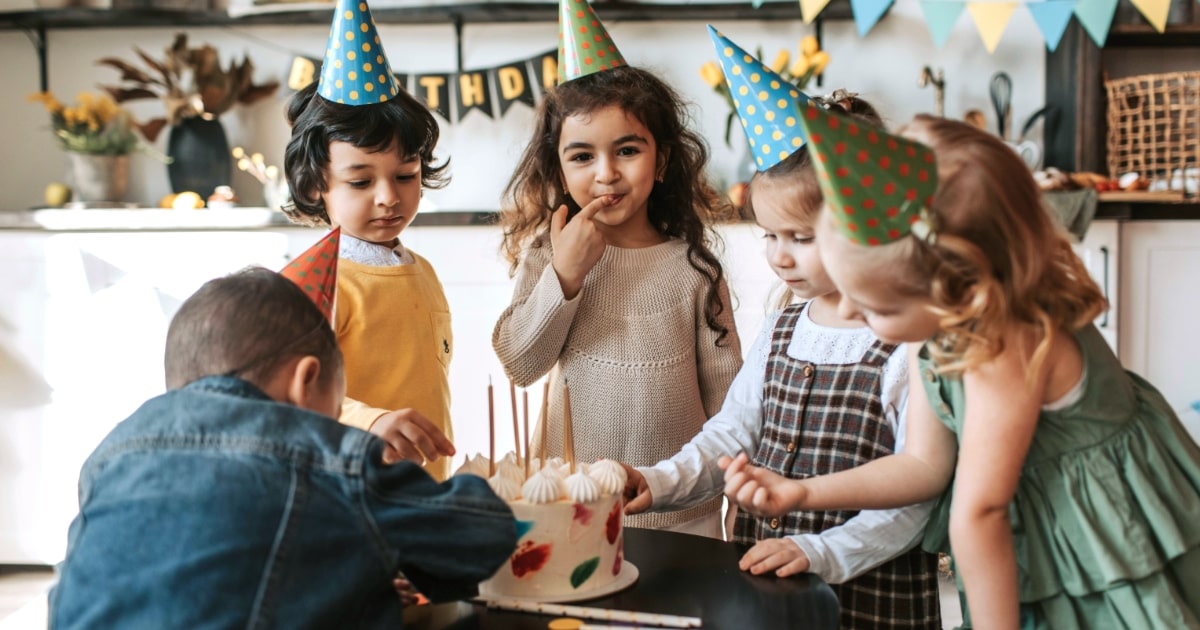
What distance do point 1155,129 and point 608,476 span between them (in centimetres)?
258

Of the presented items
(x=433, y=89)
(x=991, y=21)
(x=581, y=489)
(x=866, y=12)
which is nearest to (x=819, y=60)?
(x=866, y=12)

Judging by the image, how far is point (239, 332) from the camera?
0.88 metres

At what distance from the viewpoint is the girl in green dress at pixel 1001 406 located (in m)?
0.84

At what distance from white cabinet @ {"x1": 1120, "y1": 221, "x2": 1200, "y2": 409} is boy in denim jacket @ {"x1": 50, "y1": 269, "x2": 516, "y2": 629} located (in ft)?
7.92

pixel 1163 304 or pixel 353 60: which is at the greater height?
pixel 353 60

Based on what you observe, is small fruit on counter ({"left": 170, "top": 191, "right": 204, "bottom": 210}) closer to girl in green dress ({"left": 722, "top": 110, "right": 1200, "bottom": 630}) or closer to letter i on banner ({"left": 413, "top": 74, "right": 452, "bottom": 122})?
letter i on banner ({"left": 413, "top": 74, "right": 452, "bottom": 122})

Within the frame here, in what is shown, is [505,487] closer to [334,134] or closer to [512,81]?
[334,134]

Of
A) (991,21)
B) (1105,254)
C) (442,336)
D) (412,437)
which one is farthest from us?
(991,21)

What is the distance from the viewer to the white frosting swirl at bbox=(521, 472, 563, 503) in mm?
947

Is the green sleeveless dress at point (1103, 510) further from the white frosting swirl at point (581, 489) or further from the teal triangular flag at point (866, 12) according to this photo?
the teal triangular flag at point (866, 12)

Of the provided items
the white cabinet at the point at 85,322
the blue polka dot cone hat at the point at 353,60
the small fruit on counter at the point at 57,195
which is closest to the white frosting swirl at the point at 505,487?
the blue polka dot cone hat at the point at 353,60

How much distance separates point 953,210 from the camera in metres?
0.85

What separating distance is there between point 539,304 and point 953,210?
72 cm

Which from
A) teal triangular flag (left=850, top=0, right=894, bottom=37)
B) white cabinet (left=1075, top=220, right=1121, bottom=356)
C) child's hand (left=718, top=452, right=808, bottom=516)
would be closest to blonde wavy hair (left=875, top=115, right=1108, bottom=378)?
child's hand (left=718, top=452, right=808, bottom=516)
